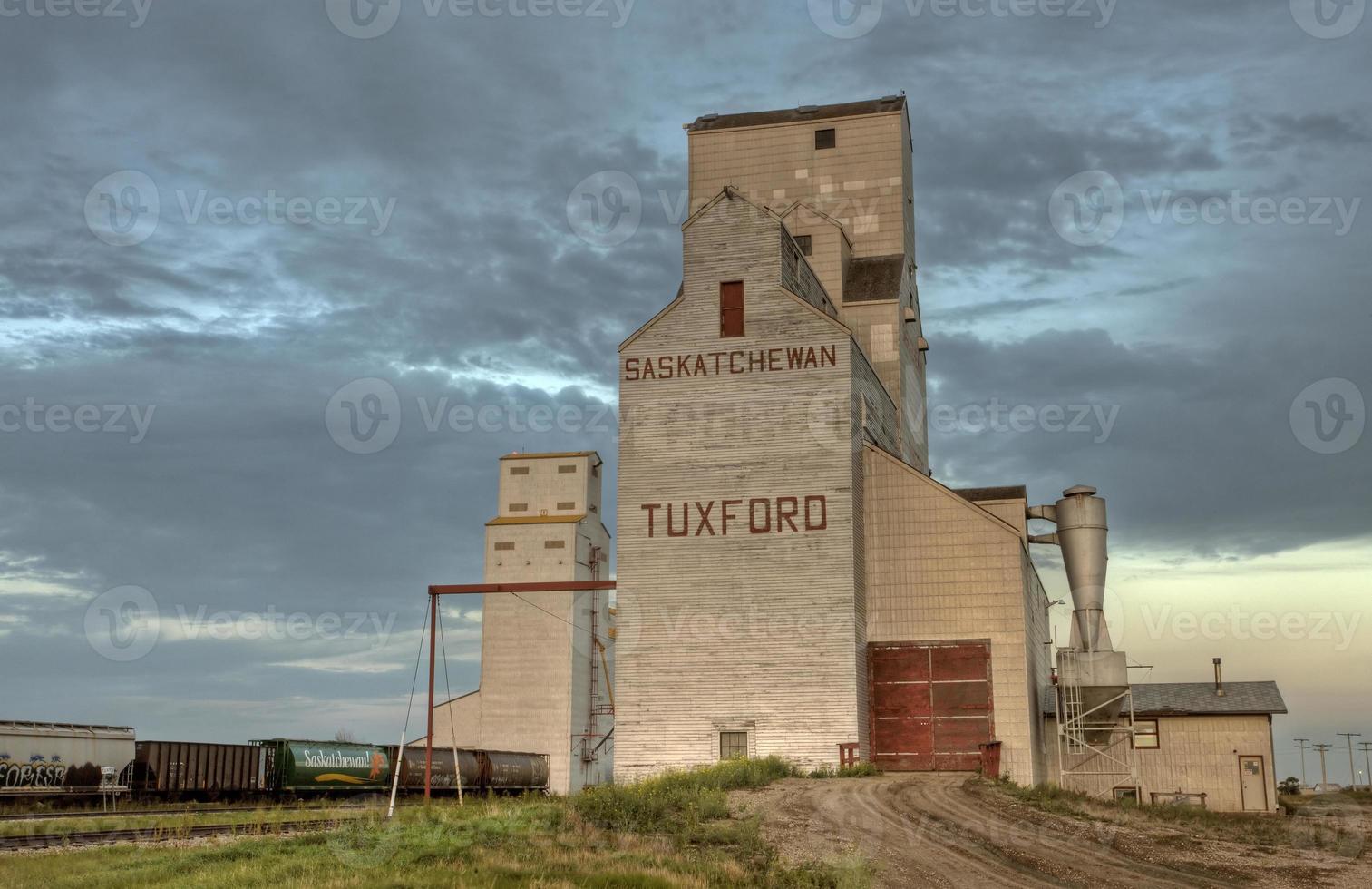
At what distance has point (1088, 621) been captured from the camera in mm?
45906

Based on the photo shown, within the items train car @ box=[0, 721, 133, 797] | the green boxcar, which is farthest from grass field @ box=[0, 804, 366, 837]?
the green boxcar

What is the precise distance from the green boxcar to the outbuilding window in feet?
66.8

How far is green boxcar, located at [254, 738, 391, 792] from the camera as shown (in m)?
43.7

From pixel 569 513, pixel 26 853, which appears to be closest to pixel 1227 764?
pixel 569 513

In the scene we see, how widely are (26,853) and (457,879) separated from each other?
30.5 feet

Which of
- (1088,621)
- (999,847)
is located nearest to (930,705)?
(1088,621)

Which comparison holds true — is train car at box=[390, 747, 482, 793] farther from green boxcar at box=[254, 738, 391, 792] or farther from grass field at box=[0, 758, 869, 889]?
grass field at box=[0, 758, 869, 889]

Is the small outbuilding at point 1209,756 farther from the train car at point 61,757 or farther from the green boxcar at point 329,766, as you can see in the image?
the train car at point 61,757

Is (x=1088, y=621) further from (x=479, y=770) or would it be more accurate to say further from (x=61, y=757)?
(x=61, y=757)

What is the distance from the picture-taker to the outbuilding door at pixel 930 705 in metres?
42.4

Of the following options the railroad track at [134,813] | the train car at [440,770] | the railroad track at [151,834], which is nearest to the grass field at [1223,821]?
the railroad track at [151,834]

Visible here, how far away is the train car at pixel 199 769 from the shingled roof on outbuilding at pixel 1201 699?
2921 cm

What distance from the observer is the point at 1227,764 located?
48.4m

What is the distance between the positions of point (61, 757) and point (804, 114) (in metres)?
40.2
